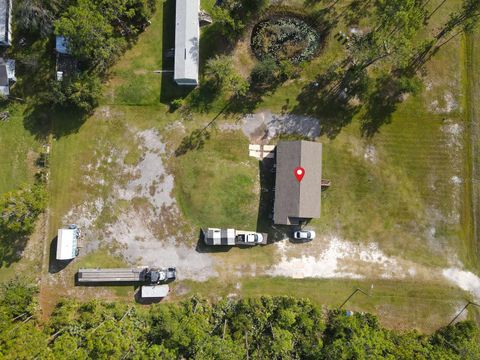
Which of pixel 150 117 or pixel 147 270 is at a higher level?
pixel 150 117

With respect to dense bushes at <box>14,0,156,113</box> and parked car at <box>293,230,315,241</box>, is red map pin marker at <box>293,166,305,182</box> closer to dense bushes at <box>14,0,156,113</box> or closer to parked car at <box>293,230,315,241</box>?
parked car at <box>293,230,315,241</box>

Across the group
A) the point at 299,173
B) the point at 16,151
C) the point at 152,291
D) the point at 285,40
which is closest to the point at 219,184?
the point at 299,173

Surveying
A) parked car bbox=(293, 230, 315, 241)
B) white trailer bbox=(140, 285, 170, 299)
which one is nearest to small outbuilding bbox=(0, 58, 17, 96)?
white trailer bbox=(140, 285, 170, 299)

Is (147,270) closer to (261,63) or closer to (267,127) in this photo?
(267,127)

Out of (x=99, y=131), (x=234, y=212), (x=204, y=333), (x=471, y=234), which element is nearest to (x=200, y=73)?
(x=99, y=131)

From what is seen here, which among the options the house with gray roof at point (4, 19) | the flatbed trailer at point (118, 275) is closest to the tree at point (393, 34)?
the flatbed trailer at point (118, 275)
